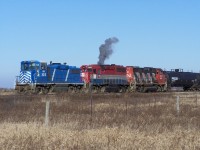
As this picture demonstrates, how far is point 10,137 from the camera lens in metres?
11.2

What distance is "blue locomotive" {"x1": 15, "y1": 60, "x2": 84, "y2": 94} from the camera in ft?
150

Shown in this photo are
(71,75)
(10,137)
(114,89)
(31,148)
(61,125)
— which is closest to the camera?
(31,148)

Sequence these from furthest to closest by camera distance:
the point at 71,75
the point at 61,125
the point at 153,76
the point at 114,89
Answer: the point at 153,76 → the point at 114,89 → the point at 71,75 → the point at 61,125

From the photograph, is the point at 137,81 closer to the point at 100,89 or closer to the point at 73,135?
the point at 100,89

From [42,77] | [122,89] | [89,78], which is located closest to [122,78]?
[122,89]

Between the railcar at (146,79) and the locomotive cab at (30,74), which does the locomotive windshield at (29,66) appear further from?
the railcar at (146,79)

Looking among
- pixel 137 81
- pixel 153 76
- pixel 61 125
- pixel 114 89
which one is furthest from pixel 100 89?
pixel 61 125

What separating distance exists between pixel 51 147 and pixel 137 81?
4527 cm

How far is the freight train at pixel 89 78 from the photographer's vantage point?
4612cm

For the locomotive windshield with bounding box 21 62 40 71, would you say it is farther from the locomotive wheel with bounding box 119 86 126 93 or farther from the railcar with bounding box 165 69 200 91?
the railcar with bounding box 165 69 200 91

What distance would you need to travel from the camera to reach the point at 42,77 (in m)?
46.1

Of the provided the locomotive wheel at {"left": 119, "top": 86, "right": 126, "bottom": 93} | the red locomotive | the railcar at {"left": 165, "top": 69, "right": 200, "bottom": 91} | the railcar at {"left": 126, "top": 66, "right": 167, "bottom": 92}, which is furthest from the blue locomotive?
the railcar at {"left": 165, "top": 69, "right": 200, "bottom": 91}

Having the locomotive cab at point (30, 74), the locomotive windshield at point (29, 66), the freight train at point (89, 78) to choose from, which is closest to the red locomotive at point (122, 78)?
the freight train at point (89, 78)

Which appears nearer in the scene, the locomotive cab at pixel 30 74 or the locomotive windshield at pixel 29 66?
the locomotive cab at pixel 30 74
